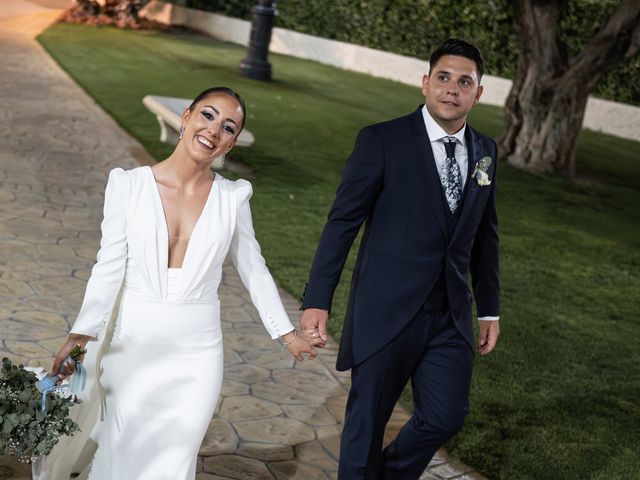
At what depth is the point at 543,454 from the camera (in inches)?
261

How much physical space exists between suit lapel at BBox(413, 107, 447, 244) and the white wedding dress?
3.17 feet

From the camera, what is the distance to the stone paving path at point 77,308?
19.9ft

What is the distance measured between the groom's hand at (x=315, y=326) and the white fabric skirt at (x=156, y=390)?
1.65ft

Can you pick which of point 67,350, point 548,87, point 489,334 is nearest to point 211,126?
point 67,350

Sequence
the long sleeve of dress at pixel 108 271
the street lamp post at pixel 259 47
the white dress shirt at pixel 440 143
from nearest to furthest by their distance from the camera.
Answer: the long sleeve of dress at pixel 108 271 < the white dress shirt at pixel 440 143 < the street lamp post at pixel 259 47

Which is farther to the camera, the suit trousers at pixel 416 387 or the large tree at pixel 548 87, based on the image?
the large tree at pixel 548 87

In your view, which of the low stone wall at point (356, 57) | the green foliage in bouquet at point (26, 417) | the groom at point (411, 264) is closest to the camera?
the green foliage in bouquet at point (26, 417)

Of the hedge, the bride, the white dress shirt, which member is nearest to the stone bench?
the white dress shirt

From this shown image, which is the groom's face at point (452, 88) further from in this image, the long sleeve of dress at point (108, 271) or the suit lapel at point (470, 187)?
the long sleeve of dress at point (108, 271)

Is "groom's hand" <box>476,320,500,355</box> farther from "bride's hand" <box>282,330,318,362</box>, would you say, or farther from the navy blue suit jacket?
"bride's hand" <box>282,330,318,362</box>

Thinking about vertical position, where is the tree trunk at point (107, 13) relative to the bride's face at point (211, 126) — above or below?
below

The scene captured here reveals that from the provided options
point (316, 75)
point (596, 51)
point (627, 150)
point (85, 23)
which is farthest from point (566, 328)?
point (85, 23)

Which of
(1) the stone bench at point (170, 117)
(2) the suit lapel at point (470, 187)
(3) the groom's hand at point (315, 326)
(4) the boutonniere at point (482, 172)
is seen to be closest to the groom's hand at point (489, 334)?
(2) the suit lapel at point (470, 187)

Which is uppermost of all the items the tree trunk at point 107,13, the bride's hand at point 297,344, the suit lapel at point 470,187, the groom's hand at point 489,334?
the suit lapel at point 470,187
